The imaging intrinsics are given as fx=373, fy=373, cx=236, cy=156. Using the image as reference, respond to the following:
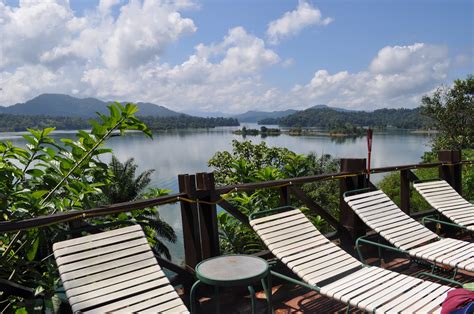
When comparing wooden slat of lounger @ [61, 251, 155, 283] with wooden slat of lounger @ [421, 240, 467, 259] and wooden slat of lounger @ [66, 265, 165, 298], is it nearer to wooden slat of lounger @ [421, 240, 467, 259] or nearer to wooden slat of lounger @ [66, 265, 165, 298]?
wooden slat of lounger @ [66, 265, 165, 298]

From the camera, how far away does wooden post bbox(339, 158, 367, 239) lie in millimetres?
3926

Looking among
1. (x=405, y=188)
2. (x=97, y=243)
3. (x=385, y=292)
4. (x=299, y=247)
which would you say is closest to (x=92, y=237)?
(x=97, y=243)

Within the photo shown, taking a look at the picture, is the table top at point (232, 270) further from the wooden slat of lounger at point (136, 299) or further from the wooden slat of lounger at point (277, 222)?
the wooden slat of lounger at point (277, 222)

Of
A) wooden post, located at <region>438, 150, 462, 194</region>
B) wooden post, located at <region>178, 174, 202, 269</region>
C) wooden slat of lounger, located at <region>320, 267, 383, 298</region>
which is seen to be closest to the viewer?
wooden slat of lounger, located at <region>320, 267, 383, 298</region>

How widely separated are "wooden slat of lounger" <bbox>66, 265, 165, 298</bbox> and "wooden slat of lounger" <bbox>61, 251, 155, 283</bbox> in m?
0.07

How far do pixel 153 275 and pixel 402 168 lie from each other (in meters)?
3.26

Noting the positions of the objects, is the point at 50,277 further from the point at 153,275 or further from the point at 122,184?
the point at 122,184

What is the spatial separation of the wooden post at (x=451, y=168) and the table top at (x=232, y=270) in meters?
3.67

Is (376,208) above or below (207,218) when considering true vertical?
below

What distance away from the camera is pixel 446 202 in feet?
14.4

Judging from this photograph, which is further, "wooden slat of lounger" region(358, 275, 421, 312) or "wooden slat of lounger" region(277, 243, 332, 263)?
"wooden slat of lounger" region(277, 243, 332, 263)

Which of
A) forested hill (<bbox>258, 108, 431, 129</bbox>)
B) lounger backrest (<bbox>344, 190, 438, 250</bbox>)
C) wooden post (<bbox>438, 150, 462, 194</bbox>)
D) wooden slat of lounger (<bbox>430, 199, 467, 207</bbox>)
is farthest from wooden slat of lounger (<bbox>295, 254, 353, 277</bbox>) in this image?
forested hill (<bbox>258, 108, 431, 129</bbox>)

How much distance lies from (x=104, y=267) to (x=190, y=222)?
2.44 ft

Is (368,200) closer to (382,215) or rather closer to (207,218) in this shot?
(382,215)
